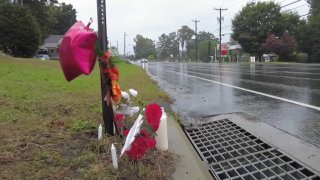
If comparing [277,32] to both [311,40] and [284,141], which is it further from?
[284,141]

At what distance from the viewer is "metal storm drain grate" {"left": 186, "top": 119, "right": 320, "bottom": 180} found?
150 inches

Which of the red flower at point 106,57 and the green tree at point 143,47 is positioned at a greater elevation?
the green tree at point 143,47

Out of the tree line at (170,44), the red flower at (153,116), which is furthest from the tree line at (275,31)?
the tree line at (170,44)

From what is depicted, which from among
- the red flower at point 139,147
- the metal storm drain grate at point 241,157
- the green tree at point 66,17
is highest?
the green tree at point 66,17

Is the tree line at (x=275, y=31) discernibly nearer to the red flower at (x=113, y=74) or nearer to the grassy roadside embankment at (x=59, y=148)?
the grassy roadside embankment at (x=59, y=148)

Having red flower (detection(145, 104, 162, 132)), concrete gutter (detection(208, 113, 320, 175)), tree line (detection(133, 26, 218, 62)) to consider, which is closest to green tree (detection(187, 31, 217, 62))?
tree line (detection(133, 26, 218, 62))

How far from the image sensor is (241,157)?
172 inches

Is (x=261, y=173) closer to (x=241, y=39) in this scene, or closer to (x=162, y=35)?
→ (x=241, y=39)

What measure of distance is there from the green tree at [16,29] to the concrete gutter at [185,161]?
27.7 metres

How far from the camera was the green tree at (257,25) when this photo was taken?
6169 cm

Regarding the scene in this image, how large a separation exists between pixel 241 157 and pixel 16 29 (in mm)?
28908

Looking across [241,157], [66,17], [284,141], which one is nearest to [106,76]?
[241,157]

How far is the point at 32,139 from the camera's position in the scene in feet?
14.5

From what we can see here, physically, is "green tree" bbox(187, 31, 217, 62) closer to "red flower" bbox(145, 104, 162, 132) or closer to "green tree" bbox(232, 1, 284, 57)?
"green tree" bbox(232, 1, 284, 57)
